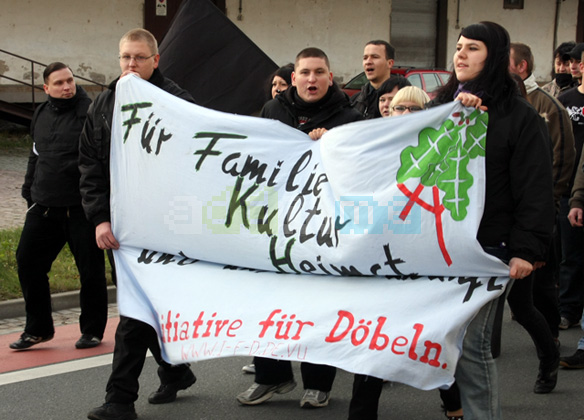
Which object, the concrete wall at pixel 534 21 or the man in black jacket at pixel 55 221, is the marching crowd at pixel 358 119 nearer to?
the man in black jacket at pixel 55 221

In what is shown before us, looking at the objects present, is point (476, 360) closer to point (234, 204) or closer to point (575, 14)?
point (234, 204)

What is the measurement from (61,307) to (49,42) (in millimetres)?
11859

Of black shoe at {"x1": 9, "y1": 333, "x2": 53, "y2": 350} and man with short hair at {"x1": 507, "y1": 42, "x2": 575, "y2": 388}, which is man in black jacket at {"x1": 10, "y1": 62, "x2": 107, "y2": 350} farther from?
man with short hair at {"x1": 507, "y1": 42, "x2": 575, "y2": 388}

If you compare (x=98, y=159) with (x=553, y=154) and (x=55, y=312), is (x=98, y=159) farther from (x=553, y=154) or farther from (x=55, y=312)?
(x=553, y=154)

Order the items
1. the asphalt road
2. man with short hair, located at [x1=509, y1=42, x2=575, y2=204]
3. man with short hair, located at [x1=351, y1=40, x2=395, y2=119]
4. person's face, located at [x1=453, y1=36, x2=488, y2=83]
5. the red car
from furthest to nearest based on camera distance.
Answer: the red car < man with short hair, located at [x1=351, y1=40, x2=395, y2=119] < man with short hair, located at [x1=509, y1=42, x2=575, y2=204] < the asphalt road < person's face, located at [x1=453, y1=36, x2=488, y2=83]

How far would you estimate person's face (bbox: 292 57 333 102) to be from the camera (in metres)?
4.47

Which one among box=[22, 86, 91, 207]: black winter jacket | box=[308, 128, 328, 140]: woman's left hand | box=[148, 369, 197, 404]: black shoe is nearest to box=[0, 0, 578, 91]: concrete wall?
box=[22, 86, 91, 207]: black winter jacket


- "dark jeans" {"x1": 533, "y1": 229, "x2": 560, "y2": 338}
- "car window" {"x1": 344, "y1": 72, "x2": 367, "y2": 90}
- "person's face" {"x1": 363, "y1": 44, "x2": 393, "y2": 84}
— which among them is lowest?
"dark jeans" {"x1": 533, "y1": 229, "x2": 560, "y2": 338}

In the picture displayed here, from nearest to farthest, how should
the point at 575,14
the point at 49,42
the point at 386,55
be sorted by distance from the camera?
the point at 386,55
the point at 49,42
the point at 575,14

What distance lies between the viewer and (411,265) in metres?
3.68

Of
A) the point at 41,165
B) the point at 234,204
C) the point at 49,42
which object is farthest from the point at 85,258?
the point at 49,42

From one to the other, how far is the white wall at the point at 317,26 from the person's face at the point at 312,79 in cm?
1606

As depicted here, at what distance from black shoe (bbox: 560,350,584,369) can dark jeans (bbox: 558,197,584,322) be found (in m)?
1.07

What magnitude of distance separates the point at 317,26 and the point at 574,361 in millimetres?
17315
